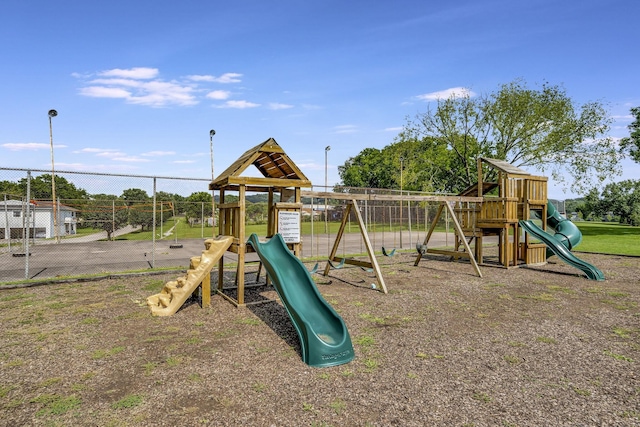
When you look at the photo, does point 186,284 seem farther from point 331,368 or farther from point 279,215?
point 331,368

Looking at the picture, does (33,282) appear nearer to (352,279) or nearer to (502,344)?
(352,279)

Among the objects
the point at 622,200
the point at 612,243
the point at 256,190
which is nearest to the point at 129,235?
the point at 256,190

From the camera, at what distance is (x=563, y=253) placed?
11383 millimetres

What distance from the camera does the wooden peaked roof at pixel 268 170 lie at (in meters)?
7.68

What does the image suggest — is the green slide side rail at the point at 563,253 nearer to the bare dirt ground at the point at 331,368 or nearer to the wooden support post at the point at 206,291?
the bare dirt ground at the point at 331,368

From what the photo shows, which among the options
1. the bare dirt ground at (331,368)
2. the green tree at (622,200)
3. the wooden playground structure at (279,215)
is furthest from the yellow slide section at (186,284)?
the green tree at (622,200)

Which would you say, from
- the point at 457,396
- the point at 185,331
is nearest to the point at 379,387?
the point at 457,396

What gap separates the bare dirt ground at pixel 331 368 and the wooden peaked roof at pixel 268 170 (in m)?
2.53

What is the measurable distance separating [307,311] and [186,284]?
2660mm

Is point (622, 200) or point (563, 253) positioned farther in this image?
point (622, 200)

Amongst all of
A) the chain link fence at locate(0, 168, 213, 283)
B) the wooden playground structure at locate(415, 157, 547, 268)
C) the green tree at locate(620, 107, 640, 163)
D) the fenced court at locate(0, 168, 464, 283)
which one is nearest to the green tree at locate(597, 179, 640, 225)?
the green tree at locate(620, 107, 640, 163)

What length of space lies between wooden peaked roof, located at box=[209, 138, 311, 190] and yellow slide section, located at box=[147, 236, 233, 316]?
127cm

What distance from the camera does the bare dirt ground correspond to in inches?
135

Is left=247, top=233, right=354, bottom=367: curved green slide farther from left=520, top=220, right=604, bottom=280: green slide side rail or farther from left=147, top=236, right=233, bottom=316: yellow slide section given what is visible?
left=520, top=220, right=604, bottom=280: green slide side rail
